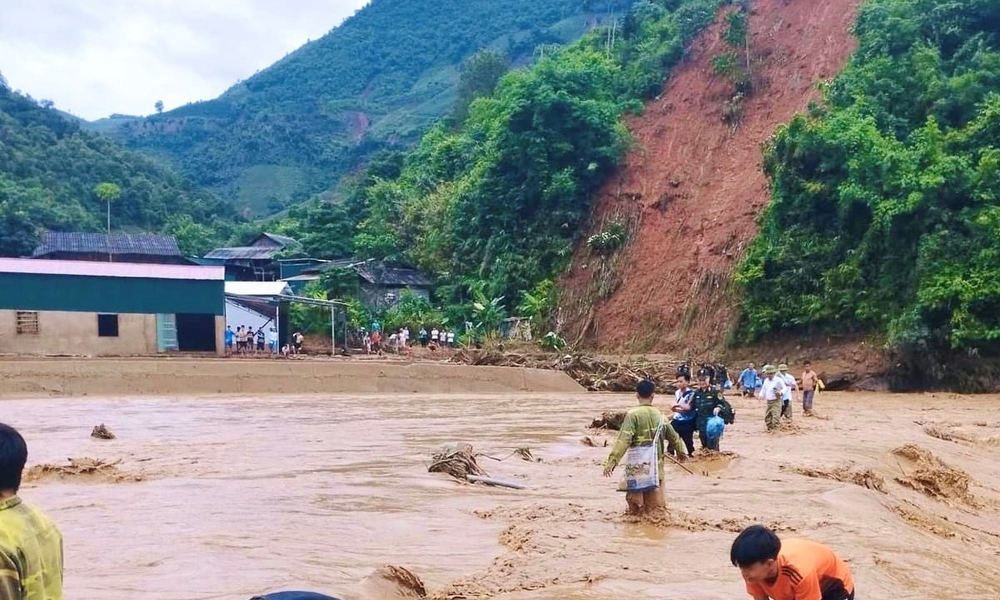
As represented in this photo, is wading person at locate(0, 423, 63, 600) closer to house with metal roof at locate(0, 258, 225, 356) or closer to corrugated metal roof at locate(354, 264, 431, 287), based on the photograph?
house with metal roof at locate(0, 258, 225, 356)

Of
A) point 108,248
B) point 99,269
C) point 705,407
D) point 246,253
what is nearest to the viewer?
point 705,407

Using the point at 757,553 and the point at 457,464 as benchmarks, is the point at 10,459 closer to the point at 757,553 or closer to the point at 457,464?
the point at 757,553

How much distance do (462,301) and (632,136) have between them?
35.3 feet

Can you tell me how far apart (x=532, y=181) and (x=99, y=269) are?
1847cm

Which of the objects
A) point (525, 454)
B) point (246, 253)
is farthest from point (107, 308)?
point (525, 454)

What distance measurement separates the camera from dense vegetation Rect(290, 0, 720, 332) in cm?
4316

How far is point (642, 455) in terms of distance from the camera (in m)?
9.63

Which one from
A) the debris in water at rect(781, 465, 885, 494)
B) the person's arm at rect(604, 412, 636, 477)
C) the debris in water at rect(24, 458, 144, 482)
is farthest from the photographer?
the debris in water at rect(781, 465, 885, 494)

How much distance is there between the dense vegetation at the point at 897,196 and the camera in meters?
28.9

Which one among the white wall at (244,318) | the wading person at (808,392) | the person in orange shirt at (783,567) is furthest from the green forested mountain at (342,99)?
the person in orange shirt at (783,567)

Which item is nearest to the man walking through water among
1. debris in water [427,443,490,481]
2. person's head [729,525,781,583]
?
debris in water [427,443,490,481]

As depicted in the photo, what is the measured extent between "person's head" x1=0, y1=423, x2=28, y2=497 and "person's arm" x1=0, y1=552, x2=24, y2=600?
0.76 ft

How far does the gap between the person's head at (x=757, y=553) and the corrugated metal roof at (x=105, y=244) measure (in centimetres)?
4520

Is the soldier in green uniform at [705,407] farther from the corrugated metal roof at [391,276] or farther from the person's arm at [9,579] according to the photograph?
the corrugated metal roof at [391,276]
